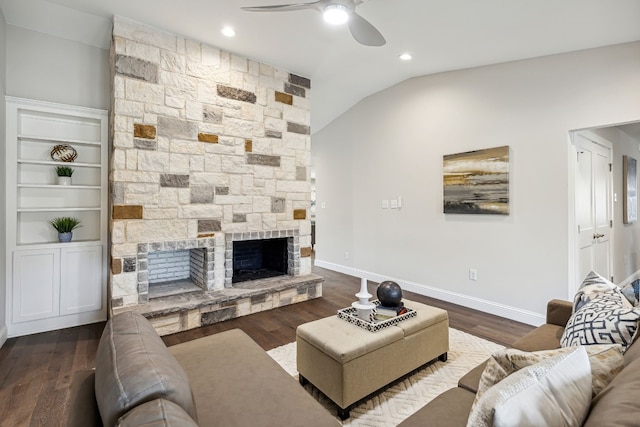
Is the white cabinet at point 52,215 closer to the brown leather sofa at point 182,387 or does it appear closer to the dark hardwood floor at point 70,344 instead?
the dark hardwood floor at point 70,344

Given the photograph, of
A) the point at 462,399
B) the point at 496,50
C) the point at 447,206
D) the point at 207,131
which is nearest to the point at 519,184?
→ the point at 447,206

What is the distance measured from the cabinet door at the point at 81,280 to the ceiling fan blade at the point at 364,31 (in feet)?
10.8

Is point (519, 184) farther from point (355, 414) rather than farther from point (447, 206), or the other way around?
point (355, 414)

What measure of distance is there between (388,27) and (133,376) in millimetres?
3297

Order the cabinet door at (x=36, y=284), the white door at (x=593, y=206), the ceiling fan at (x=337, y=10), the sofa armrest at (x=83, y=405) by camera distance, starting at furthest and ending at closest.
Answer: the white door at (x=593, y=206) < the cabinet door at (x=36, y=284) < the ceiling fan at (x=337, y=10) < the sofa armrest at (x=83, y=405)

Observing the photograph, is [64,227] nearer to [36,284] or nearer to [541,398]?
[36,284]

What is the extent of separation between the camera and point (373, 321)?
84.4 inches

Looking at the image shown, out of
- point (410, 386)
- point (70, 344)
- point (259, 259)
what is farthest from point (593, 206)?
point (70, 344)

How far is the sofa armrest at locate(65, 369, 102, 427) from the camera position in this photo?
97cm

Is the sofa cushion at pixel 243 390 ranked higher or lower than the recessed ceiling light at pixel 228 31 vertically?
lower

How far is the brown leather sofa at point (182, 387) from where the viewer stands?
0.83 metres

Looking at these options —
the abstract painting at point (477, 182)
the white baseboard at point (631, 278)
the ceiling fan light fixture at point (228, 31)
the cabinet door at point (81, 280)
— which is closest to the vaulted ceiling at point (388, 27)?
the ceiling fan light fixture at point (228, 31)

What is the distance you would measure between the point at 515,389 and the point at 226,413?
1002 millimetres

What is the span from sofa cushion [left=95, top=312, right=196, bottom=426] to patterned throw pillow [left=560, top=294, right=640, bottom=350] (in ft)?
5.11
